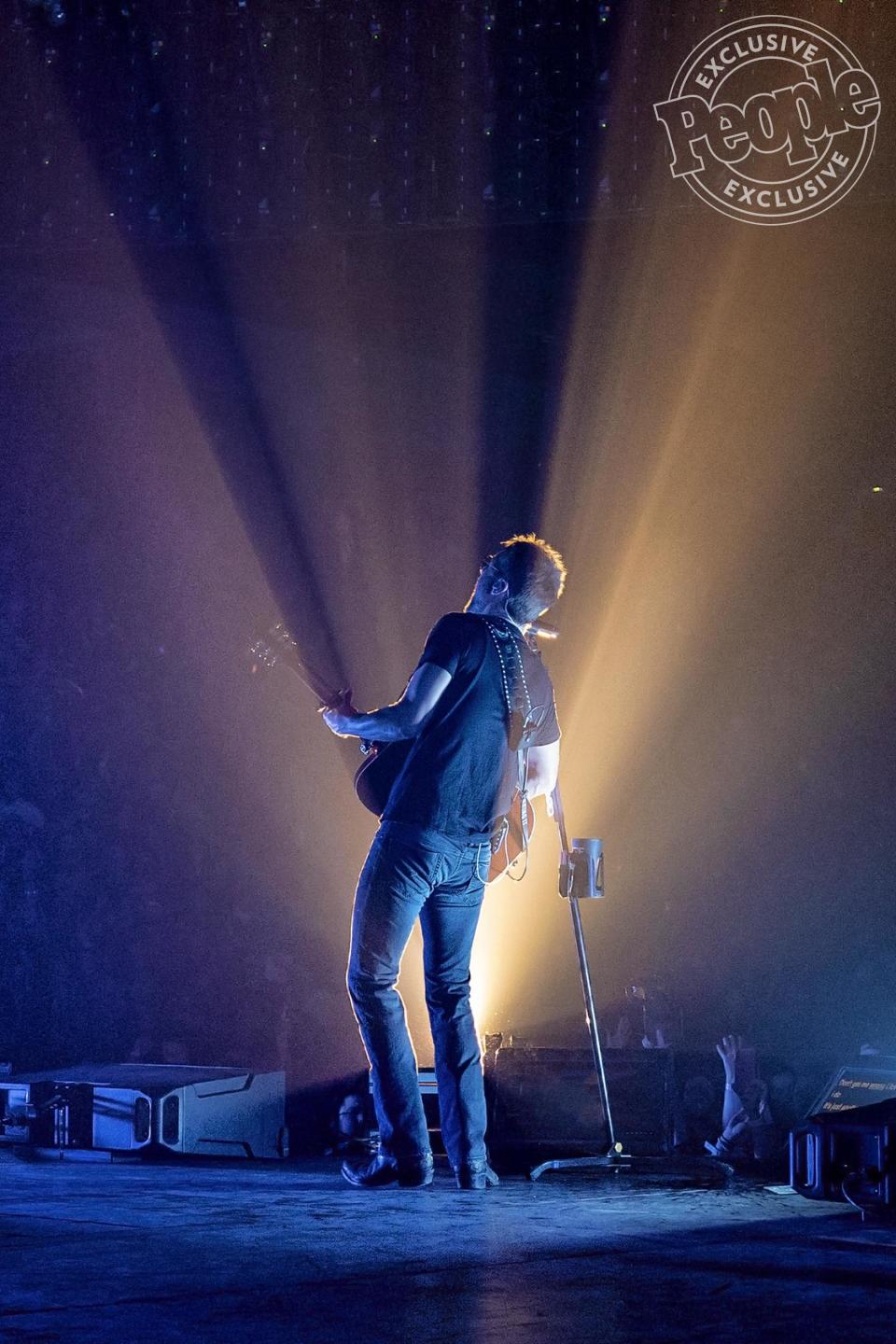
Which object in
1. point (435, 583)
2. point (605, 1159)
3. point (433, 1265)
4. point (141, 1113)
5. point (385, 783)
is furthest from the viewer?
point (435, 583)

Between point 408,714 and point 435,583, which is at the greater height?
point 435,583

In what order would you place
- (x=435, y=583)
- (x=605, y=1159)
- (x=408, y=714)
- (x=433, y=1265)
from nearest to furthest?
(x=433, y=1265) → (x=408, y=714) → (x=605, y=1159) → (x=435, y=583)

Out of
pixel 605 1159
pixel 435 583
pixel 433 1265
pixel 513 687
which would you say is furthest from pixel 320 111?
pixel 433 1265

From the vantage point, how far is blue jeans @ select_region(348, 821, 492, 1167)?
3.65 meters

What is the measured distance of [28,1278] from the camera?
232 centimetres

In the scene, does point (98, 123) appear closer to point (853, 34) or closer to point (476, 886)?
point (853, 34)

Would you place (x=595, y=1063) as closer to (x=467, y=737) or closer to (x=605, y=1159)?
(x=605, y=1159)

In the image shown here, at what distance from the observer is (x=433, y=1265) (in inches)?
99.8

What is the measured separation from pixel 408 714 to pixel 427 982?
2.69 feet

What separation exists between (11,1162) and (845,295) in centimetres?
505

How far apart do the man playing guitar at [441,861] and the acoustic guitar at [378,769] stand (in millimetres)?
87

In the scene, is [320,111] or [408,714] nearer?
[408,714]

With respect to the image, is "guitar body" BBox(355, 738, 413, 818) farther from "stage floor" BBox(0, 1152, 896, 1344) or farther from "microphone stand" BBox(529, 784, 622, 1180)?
"stage floor" BBox(0, 1152, 896, 1344)

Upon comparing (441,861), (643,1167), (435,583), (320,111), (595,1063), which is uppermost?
(320,111)
